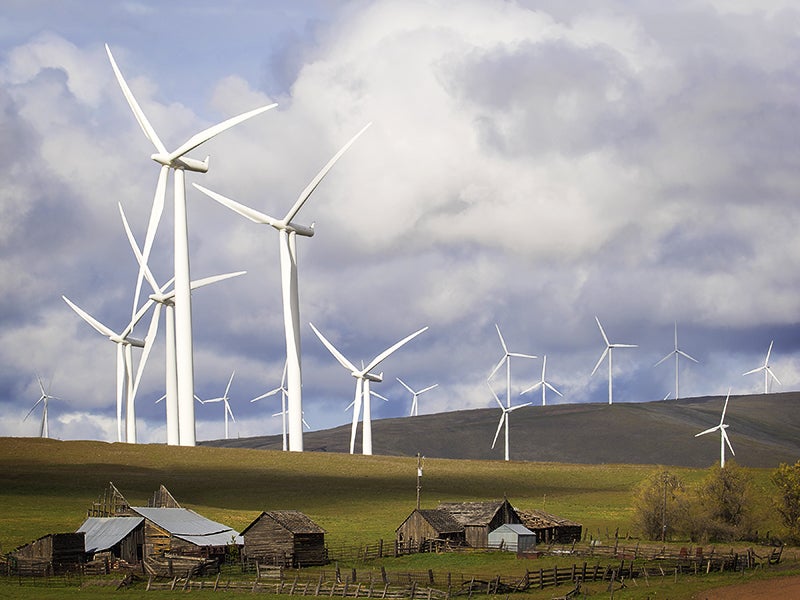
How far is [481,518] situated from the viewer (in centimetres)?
7175

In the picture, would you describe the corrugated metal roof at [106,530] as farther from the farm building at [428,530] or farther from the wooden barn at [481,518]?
the wooden barn at [481,518]

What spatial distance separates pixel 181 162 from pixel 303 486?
95.3 feet

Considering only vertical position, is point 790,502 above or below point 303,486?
below

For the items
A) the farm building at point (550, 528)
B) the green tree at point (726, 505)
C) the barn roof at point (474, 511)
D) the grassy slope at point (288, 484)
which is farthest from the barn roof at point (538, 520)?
the green tree at point (726, 505)

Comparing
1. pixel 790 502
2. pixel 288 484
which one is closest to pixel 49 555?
pixel 790 502

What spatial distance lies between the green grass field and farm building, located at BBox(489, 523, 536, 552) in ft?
15.9

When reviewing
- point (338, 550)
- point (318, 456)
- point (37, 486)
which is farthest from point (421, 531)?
point (318, 456)

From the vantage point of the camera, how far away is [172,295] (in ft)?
416

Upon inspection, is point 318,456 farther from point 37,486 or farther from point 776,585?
point 776,585

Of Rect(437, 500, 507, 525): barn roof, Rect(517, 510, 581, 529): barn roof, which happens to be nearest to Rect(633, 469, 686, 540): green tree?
Rect(517, 510, 581, 529): barn roof

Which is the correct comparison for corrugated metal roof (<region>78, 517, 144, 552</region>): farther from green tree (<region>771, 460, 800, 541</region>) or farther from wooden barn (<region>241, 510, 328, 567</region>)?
green tree (<region>771, 460, 800, 541</region>)

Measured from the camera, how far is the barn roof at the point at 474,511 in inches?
2820

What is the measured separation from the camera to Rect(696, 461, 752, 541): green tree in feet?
252

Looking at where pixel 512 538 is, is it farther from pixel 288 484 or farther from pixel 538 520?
pixel 288 484
